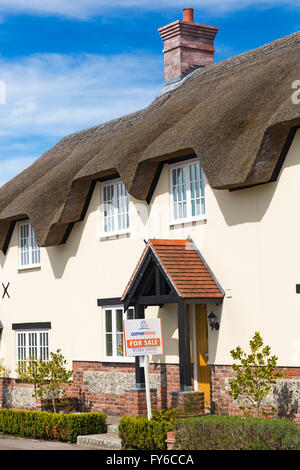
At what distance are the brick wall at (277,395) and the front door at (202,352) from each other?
802mm

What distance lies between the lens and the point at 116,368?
1916 cm

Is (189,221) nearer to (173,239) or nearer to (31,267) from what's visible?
(173,239)

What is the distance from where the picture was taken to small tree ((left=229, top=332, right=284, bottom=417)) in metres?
14.3

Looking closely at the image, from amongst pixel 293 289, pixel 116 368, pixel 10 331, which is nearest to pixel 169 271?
pixel 293 289

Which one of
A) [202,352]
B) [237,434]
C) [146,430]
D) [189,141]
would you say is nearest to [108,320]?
[202,352]

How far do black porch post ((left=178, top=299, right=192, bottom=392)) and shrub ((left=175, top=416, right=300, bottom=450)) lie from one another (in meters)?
2.00

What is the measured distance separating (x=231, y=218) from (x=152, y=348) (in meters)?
3.19

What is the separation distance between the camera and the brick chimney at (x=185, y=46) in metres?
23.5

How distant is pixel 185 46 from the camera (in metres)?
23.9

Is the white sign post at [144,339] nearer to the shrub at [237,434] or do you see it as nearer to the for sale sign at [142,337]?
the for sale sign at [142,337]

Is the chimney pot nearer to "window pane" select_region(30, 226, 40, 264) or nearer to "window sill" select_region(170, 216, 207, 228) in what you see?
"window pane" select_region(30, 226, 40, 264)

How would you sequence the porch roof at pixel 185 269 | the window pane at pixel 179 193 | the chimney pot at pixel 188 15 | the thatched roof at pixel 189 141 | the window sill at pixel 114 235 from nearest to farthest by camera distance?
the thatched roof at pixel 189 141 < the porch roof at pixel 185 269 < the window pane at pixel 179 193 < the window sill at pixel 114 235 < the chimney pot at pixel 188 15

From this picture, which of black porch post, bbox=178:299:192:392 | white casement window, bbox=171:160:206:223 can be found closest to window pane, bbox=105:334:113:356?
white casement window, bbox=171:160:206:223

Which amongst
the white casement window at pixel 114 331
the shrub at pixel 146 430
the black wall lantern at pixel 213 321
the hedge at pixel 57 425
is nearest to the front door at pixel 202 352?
the black wall lantern at pixel 213 321
